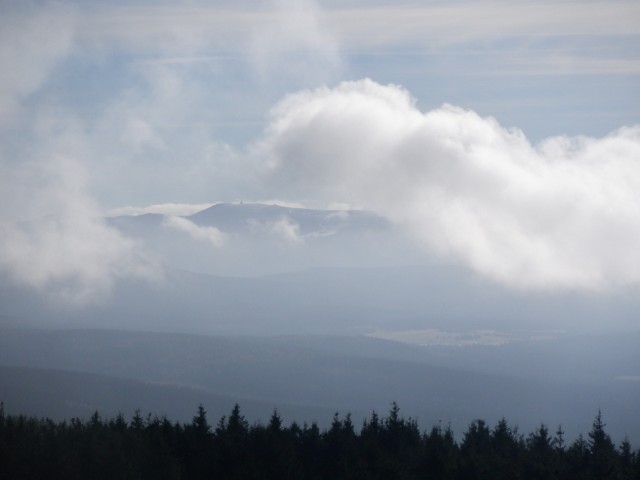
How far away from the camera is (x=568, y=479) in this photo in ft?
109

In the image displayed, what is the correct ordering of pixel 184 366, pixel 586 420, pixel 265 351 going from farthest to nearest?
pixel 265 351
pixel 184 366
pixel 586 420

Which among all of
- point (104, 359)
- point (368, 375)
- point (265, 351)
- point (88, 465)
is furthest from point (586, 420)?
point (88, 465)

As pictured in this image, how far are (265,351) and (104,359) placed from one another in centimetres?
3068

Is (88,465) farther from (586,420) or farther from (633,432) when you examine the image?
(586,420)

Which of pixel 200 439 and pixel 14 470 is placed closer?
pixel 14 470

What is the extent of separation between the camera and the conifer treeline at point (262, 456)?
1209 inches

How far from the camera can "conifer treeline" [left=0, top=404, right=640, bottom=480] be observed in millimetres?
30719

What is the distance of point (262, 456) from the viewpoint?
34.1 m

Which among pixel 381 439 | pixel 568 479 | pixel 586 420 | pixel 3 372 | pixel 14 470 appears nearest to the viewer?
pixel 14 470

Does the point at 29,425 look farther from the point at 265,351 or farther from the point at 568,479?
the point at 265,351

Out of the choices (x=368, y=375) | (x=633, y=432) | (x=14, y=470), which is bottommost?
(x=14, y=470)

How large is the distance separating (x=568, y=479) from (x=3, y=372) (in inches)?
3853

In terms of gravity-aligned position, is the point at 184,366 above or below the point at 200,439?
above

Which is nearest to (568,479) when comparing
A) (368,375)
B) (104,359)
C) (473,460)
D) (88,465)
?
(473,460)
